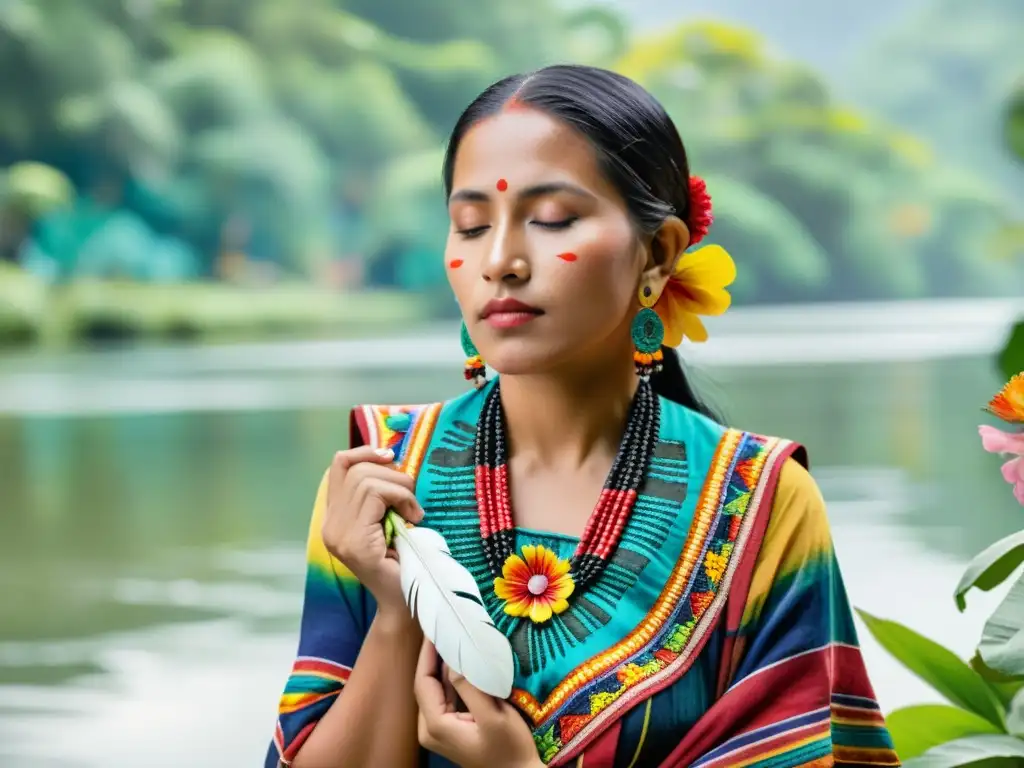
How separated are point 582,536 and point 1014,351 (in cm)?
62

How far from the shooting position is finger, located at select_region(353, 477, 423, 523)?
1035 mm

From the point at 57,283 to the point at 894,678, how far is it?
27.0 ft

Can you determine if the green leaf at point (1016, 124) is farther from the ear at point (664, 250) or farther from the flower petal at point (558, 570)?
the flower petal at point (558, 570)

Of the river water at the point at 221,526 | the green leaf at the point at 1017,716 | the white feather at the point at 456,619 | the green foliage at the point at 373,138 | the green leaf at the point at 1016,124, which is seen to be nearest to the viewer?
the white feather at the point at 456,619

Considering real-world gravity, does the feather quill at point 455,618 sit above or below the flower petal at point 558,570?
below

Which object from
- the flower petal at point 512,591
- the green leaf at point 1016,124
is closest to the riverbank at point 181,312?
the green leaf at point 1016,124

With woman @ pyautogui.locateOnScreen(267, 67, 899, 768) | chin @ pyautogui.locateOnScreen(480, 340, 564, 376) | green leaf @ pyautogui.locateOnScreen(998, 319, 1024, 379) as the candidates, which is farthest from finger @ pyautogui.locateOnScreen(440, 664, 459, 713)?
green leaf @ pyautogui.locateOnScreen(998, 319, 1024, 379)

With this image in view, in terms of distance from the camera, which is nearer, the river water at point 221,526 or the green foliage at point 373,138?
the river water at point 221,526

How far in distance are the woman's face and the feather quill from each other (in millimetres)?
155

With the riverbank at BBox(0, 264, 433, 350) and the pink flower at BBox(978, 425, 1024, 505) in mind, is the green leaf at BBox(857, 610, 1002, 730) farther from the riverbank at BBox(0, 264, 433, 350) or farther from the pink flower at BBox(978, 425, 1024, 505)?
the riverbank at BBox(0, 264, 433, 350)

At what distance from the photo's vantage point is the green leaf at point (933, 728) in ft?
4.78

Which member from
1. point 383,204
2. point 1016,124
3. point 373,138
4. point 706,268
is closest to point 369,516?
point 706,268

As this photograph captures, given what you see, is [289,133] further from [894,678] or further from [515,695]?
[515,695]

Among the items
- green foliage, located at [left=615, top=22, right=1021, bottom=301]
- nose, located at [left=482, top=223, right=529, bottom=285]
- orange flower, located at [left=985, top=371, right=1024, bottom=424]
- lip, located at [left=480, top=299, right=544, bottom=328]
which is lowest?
orange flower, located at [left=985, top=371, right=1024, bottom=424]
